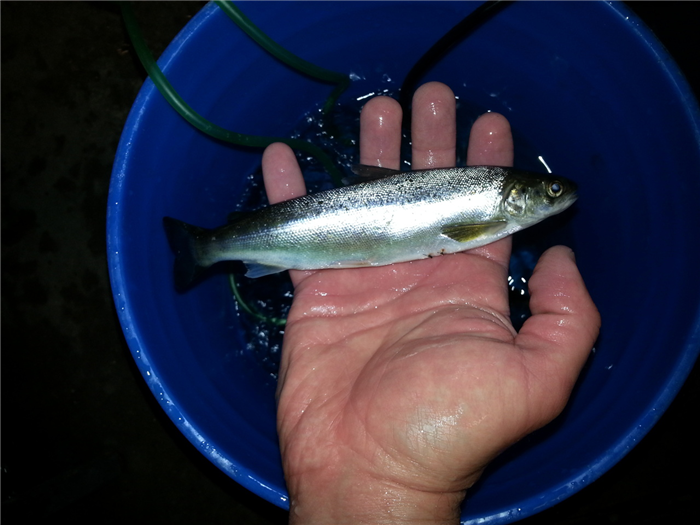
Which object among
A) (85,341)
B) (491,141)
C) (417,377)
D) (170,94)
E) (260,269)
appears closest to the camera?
(417,377)

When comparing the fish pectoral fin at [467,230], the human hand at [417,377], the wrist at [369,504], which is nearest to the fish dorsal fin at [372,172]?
the fish pectoral fin at [467,230]

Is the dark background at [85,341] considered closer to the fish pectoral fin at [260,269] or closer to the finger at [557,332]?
the fish pectoral fin at [260,269]

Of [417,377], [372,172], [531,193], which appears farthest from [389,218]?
[417,377]

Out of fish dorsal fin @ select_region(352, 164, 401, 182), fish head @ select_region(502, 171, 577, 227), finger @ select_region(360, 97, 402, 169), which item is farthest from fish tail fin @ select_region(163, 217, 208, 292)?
fish head @ select_region(502, 171, 577, 227)

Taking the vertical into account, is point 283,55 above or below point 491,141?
Answer: above

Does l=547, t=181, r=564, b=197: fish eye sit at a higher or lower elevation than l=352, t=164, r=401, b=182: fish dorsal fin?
lower

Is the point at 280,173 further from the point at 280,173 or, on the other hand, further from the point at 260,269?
the point at 260,269

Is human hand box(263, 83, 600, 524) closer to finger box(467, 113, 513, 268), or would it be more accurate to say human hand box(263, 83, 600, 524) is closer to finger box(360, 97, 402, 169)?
finger box(467, 113, 513, 268)
